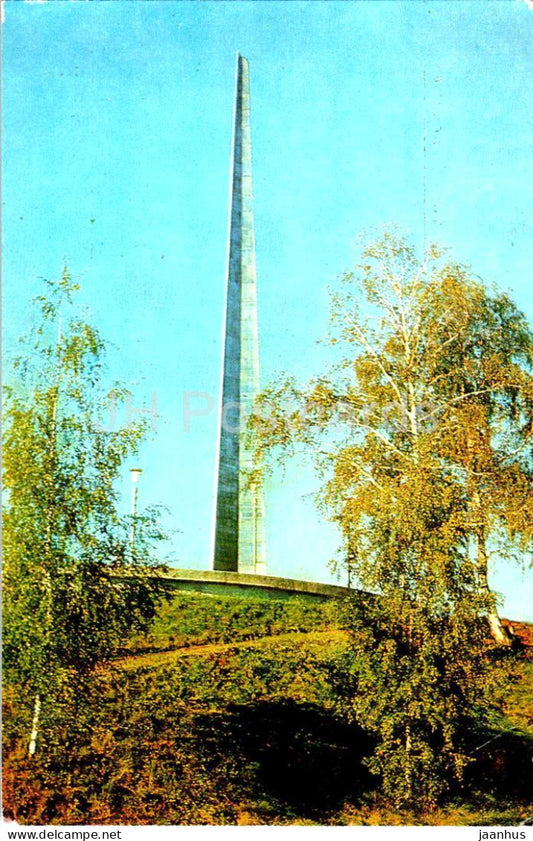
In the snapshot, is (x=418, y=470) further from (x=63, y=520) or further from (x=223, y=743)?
(x=63, y=520)

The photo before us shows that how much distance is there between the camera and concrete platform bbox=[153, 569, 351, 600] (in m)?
5.58

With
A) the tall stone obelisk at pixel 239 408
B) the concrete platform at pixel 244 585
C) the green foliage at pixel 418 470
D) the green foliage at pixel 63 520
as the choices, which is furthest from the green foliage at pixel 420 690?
the green foliage at pixel 63 520

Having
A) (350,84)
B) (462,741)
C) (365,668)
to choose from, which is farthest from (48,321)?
(462,741)

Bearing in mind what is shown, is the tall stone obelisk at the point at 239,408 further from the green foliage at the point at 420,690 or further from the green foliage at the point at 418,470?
the green foliage at the point at 420,690

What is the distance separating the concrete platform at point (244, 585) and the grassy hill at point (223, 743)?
0.08m

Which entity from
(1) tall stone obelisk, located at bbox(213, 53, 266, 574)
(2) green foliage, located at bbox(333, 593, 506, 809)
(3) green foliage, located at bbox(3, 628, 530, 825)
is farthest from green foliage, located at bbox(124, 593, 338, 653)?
(2) green foliage, located at bbox(333, 593, 506, 809)

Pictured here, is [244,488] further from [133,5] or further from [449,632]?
[133,5]

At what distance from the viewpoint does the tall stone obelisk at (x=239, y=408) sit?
5.89 metres

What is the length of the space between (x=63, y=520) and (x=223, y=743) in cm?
163

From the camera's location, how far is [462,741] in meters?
5.25

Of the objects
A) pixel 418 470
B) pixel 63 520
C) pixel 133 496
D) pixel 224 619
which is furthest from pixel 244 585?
pixel 418 470

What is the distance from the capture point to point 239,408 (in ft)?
19.5

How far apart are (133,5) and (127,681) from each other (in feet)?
14.1

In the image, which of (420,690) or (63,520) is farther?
(63,520)
